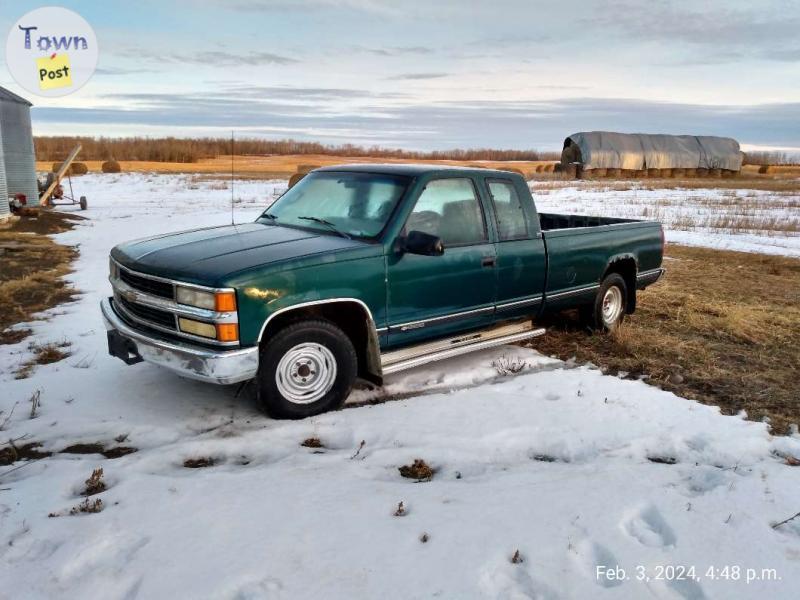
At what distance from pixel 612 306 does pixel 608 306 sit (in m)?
0.08

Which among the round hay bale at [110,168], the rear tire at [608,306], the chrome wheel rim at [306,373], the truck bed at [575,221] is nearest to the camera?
the chrome wheel rim at [306,373]

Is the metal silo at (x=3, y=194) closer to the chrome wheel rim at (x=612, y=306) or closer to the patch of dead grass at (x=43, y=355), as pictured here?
the patch of dead grass at (x=43, y=355)

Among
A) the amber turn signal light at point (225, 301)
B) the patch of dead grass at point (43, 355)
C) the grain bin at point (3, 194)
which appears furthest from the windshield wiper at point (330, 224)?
the grain bin at point (3, 194)

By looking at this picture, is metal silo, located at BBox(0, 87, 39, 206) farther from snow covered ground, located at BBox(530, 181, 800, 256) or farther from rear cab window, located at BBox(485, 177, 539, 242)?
rear cab window, located at BBox(485, 177, 539, 242)

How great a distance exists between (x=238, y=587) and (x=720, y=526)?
2.49m

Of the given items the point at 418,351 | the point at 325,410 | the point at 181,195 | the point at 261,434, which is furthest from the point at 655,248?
the point at 181,195

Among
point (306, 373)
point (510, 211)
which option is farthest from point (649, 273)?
point (306, 373)

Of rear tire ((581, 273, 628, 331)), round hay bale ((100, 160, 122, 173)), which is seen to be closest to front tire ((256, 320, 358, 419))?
rear tire ((581, 273, 628, 331))

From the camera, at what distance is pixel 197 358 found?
426 centimetres

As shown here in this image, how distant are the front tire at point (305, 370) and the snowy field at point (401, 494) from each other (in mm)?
164

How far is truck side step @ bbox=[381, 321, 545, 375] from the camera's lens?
16.9 ft

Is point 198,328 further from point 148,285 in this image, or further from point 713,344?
point 713,344

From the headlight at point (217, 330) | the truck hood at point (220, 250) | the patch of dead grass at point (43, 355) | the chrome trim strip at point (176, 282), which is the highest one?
the truck hood at point (220, 250)

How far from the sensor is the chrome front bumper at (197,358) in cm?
424
